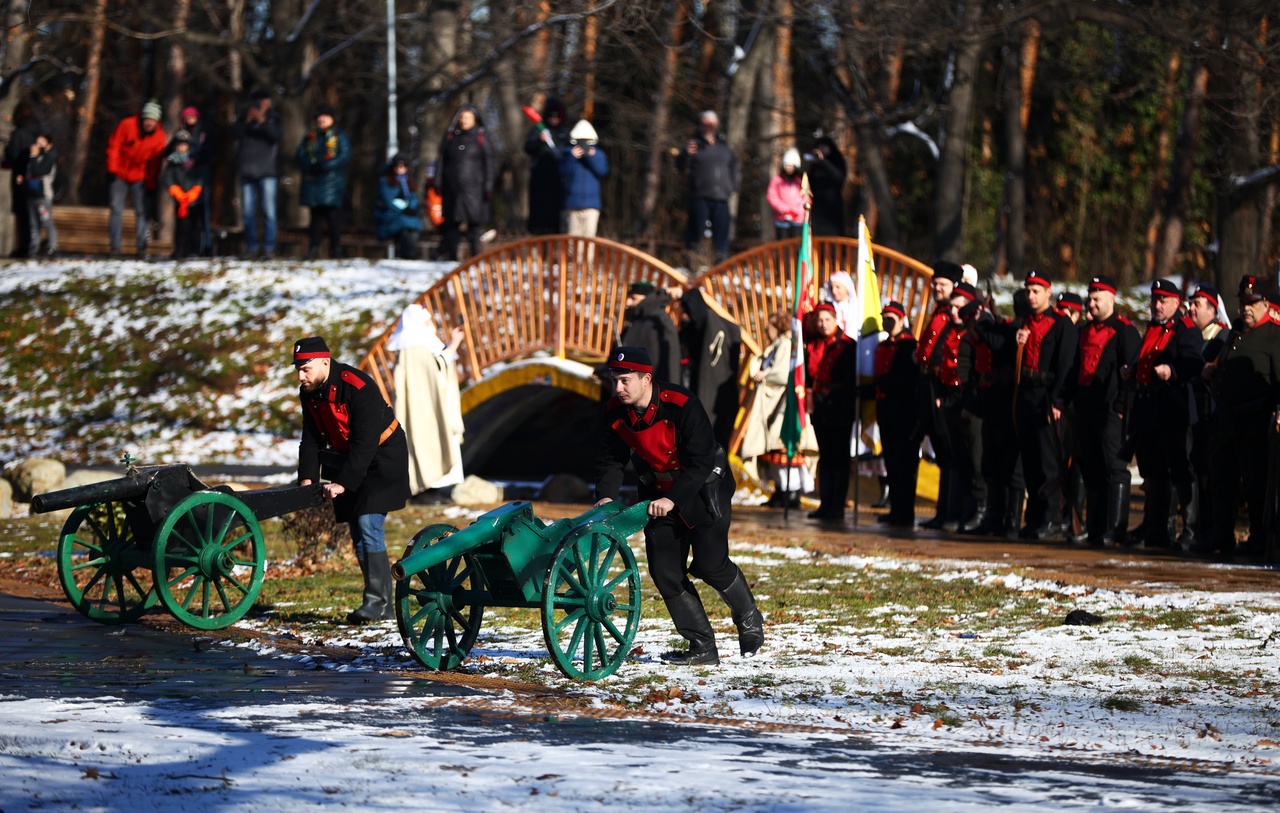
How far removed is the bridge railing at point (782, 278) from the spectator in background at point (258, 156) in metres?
8.27

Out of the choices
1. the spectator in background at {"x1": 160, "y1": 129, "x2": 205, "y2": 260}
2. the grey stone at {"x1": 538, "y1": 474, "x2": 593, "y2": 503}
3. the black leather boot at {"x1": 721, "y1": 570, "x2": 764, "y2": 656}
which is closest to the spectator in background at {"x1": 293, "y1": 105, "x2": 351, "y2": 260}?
the spectator in background at {"x1": 160, "y1": 129, "x2": 205, "y2": 260}

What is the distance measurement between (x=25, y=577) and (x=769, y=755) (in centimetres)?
779

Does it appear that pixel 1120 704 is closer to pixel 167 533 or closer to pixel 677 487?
pixel 677 487

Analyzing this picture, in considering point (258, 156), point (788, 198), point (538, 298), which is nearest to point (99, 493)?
point (538, 298)

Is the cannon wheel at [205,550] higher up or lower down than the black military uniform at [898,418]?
lower down

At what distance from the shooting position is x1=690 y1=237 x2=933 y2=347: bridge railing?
17.2 m

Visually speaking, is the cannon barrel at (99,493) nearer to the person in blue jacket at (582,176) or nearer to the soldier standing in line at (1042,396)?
the soldier standing in line at (1042,396)

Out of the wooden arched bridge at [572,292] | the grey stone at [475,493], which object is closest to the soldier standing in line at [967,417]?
the wooden arched bridge at [572,292]

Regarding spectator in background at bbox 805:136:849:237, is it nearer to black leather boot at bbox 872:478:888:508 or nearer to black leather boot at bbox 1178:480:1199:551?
black leather boot at bbox 872:478:888:508

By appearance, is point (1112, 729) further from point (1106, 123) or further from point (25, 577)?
point (1106, 123)

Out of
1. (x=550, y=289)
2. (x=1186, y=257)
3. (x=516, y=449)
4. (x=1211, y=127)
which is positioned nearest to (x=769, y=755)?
(x=550, y=289)

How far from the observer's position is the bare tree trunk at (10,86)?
92.5 feet

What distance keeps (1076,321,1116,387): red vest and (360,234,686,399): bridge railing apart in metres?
5.79

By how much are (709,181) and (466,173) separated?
3.28m
